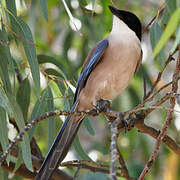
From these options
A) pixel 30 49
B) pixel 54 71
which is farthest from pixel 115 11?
pixel 30 49

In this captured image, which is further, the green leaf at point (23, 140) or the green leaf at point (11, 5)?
the green leaf at point (11, 5)

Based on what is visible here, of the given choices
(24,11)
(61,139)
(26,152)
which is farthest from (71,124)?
(24,11)

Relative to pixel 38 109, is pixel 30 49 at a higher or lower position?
higher

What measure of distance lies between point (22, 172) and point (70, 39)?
1645 millimetres

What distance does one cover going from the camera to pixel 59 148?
2012 mm

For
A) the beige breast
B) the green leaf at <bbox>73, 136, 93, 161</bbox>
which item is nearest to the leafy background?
the green leaf at <bbox>73, 136, 93, 161</bbox>

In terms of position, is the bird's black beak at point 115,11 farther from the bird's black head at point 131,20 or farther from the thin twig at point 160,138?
the thin twig at point 160,138

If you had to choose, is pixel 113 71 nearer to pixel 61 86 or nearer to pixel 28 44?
pixel 61 86

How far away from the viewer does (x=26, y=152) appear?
161 cm

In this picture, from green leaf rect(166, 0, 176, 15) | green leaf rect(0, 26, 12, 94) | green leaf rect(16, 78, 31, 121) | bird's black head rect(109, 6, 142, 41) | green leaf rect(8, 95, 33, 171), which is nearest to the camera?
green leaf rect(166, 0, 176, 15)

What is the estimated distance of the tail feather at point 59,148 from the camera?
6.07 ft

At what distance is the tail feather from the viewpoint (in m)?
1.85

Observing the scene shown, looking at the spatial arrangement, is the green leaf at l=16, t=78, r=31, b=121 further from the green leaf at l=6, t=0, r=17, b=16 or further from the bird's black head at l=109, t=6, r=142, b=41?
the bird's black head at l=109, t=6, r=142, b=41

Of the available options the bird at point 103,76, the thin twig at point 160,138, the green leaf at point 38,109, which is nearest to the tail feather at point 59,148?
the bird at point 103,76
